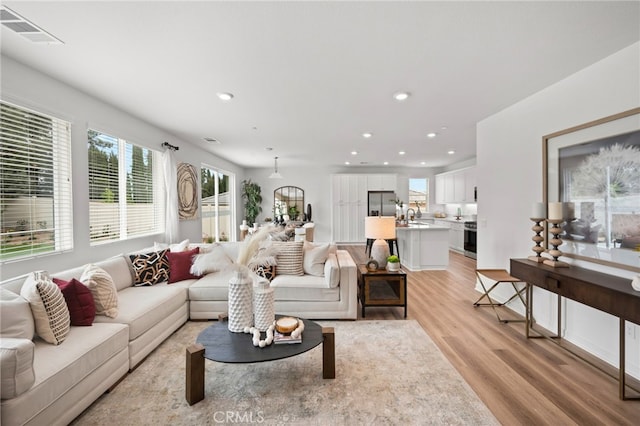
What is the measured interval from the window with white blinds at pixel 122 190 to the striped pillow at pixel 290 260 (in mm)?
2105

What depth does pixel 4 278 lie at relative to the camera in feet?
7.50

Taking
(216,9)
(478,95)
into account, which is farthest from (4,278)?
(478,95)

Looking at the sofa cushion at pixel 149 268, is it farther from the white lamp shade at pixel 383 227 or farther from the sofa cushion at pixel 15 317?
the white lamp shade at pixel 383 227

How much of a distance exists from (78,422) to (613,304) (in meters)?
3.62

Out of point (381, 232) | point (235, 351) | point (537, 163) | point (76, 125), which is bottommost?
point (235, 351)

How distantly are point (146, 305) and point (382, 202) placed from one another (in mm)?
7276

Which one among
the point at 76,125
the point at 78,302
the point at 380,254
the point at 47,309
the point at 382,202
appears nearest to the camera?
the point at 47,309

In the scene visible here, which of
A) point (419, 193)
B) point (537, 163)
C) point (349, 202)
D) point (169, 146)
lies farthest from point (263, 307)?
point (419, 193)

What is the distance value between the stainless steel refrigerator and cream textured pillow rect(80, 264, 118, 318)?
23.9ft

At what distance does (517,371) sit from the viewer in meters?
2.26

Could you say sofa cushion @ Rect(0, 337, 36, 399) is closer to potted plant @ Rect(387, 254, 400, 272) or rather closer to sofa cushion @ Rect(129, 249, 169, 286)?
sofa cushion @ Rect(129, 249, 169, 286)

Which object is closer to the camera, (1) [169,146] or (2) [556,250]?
(2) [556,250]

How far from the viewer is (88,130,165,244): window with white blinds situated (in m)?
3.29

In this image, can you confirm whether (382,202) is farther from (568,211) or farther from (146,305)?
(146,305)
